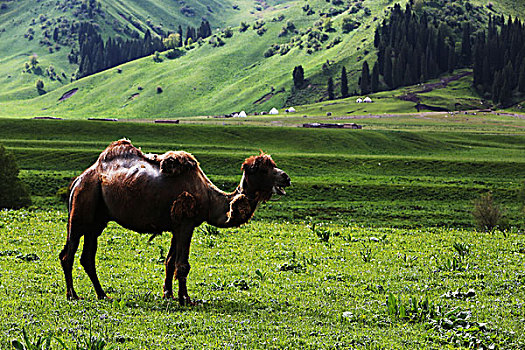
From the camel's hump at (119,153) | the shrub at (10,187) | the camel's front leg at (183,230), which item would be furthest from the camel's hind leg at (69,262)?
the shrub at (10,187)

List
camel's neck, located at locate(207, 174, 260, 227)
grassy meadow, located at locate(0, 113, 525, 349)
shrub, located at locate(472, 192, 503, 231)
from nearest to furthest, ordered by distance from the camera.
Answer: grassy meadow, located at locate(0, 113, 525, 349) → camel's neck, located at locate(207, 174, 260, 227) → shrub, located at locate(472, 192, 503, 231)

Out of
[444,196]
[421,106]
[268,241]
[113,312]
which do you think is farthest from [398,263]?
Result: [421,106]

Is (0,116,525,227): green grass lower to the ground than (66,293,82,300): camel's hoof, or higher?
lower

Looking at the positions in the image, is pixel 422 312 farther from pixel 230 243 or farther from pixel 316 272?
pixel 230 243

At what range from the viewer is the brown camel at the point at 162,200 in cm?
1344

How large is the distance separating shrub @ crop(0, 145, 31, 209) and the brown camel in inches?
1458

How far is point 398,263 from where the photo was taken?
1997cm

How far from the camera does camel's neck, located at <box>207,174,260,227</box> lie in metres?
13.7

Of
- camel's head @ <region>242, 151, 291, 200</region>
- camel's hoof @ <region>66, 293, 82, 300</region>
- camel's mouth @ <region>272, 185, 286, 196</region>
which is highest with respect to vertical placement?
camel's head @ <region>242, 151, 291, 200</region>

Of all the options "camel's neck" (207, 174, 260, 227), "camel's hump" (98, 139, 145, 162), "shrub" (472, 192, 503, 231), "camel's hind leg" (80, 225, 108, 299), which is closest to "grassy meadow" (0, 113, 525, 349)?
"camel's hind leg" (80, 225, 108, 299)

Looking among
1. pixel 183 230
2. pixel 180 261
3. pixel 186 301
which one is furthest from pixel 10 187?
pixel 186 301

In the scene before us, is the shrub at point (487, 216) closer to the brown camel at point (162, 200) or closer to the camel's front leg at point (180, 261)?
the brown camel at point (162, 200)

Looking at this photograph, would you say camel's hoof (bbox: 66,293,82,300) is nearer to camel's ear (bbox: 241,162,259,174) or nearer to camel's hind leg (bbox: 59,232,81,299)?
camel's hind leg (bbox: 59,232,81,299)

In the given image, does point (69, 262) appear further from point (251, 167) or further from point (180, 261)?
point (251, 167)
